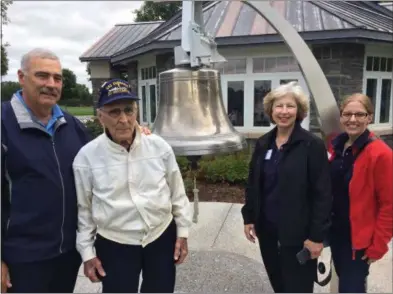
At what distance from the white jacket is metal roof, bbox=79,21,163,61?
10.4 meters

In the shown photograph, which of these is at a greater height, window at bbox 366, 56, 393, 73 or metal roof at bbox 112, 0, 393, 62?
metal roof at bbox 112, 0, 393, 62

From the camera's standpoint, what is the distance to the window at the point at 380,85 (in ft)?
26.9

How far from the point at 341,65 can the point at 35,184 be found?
23.1 feet

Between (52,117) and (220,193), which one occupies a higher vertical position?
(52,117)

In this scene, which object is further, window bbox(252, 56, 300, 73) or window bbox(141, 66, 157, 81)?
window bbox(141, 66, 157, 81)

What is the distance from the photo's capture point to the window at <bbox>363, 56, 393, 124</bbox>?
322 inches

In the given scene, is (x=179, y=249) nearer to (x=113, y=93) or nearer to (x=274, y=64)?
(x=113, y=93)

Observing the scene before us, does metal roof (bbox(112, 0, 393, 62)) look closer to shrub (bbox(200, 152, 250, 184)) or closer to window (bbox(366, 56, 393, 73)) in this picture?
window (bbox(366, 56, 393, 73))

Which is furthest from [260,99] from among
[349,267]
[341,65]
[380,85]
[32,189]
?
[32,189]

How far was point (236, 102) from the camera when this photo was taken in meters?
8.64

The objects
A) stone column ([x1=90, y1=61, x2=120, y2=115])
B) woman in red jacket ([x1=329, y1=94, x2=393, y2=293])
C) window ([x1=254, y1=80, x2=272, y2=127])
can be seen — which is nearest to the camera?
woman in red jacket ([x1=329, y1=94, x2=393, y2=293])

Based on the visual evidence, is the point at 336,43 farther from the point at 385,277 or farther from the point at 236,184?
the point at 385,277

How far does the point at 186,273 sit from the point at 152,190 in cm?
190

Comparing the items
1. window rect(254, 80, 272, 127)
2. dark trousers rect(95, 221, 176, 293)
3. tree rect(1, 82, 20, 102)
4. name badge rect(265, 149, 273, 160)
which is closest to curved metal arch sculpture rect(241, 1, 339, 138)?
name badge rect(265, 149, 273, 160)
